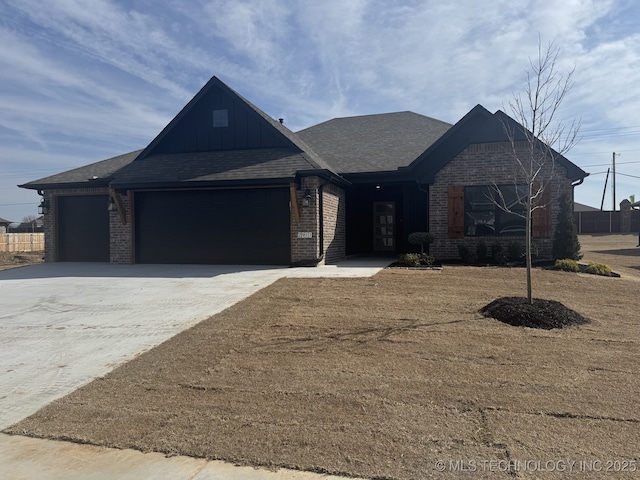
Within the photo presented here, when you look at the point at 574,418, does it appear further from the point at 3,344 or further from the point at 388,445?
the point at 3,344

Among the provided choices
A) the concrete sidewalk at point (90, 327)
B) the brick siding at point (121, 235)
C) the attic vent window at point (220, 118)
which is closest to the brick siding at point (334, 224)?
the concrete sidewalk at point (90, 327)

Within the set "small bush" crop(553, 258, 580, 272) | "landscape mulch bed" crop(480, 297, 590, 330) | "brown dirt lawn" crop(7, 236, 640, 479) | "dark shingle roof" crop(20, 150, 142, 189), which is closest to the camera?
"brown dirt lawn" crop(7, 236, 640, 479)

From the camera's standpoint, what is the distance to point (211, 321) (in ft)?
19.7

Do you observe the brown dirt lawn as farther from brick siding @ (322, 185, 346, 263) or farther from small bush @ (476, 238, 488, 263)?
brick siding @ (322, 185, 346, 263)

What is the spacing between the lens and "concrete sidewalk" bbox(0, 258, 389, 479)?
109 inches

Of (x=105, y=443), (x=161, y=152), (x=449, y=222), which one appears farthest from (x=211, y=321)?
(x=161, y=152)

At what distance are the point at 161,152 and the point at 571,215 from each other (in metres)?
13.1

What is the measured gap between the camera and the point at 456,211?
12.9m

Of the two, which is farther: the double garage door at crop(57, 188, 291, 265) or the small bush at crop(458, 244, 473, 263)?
the double garage door at crop(57, 188, 291, 265)

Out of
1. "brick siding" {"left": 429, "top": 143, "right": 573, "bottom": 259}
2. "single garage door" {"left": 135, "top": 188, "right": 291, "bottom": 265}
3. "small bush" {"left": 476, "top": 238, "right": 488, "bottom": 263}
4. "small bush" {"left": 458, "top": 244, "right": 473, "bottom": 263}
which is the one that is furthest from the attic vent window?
"small bush" {"left": 476, "top": 238, "right": 488, "bottom": 263}

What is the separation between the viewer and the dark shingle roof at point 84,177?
1387 cm

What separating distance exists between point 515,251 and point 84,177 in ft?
46.8

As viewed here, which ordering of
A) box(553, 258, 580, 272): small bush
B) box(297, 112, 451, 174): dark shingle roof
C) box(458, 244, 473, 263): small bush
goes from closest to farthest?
1. box(553, 258, 580, 272): small bush
2. box(458, 244, 473, 263): small bush
3. box(297, 112, 451, 174): dark shingle roof

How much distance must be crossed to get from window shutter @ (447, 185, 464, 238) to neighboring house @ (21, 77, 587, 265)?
0.10ft
